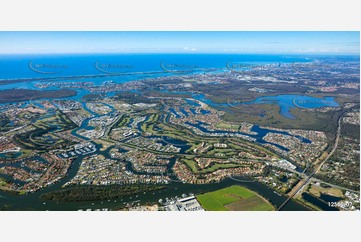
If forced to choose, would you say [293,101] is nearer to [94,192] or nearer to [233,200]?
[233,200]

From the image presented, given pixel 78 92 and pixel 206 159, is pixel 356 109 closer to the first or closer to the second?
pixel 206 159

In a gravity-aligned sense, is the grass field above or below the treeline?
below

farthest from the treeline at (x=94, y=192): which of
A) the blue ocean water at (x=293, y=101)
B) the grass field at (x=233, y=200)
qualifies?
the blue ocean water at (x=293, y=101)

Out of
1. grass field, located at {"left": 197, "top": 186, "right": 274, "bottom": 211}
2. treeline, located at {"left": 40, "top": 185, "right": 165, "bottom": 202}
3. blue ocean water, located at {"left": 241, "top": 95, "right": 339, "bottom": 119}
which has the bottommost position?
grass field, located at {"left": 197, "top": 186, "right": 274, "bottom": 211}

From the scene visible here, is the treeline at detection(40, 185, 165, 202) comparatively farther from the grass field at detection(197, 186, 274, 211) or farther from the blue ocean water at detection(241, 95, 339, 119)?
the blue ocean water at detection(241, 95, 339, 119)

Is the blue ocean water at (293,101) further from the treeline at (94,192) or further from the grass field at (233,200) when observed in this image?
the treeline at (94,192)

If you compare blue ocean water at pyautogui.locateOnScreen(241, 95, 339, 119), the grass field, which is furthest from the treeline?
blue ocean water at pyautogui.locateOnScreen(241, 95, 339, 119)
